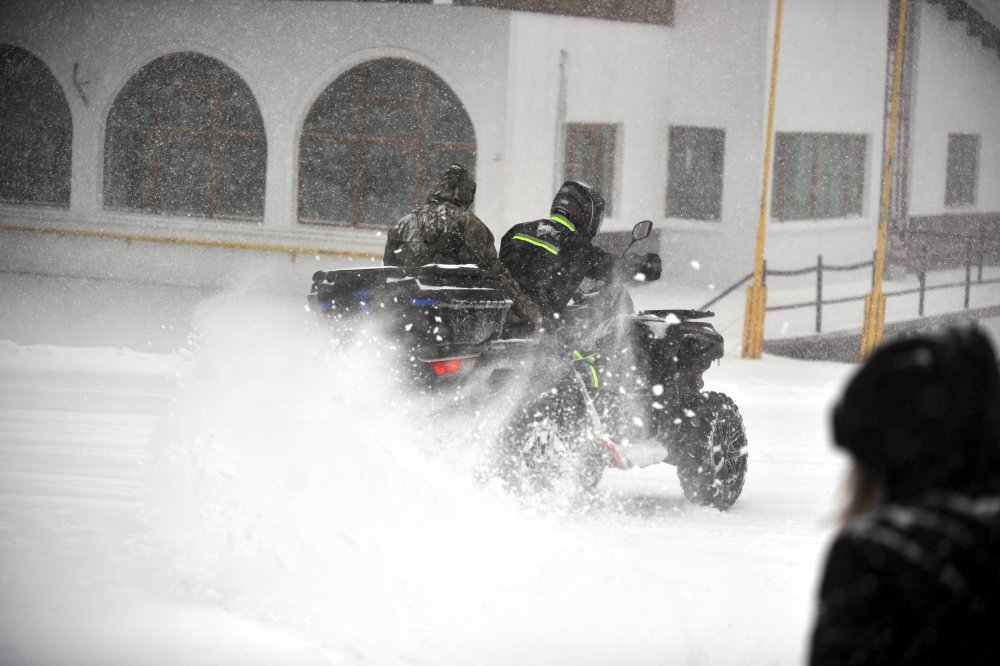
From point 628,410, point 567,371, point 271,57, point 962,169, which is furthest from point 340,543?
point 962,169

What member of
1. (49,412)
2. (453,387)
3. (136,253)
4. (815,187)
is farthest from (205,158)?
(453,387)

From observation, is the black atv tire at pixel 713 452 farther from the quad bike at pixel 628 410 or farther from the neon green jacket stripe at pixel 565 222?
the neon green jacket stripe at pixel 565 222

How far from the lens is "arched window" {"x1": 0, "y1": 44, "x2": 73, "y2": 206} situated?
20.7 meters

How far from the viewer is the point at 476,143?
1734 cm

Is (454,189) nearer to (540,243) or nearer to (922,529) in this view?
(540,243)

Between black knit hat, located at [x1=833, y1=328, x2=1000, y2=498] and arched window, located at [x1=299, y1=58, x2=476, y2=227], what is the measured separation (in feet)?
50.9

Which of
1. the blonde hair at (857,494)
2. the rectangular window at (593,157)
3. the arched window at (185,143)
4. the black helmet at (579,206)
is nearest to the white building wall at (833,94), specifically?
the rectangular window at (593,157)

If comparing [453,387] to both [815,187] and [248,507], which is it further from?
[815,187]

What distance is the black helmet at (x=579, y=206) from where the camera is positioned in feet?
25.0

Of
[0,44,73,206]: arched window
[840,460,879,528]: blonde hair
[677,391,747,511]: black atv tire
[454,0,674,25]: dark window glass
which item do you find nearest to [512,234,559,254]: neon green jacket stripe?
[677,391,747,511]: black atv tire

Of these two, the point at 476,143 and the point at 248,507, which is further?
the point at 476,143

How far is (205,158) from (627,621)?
1572 cm

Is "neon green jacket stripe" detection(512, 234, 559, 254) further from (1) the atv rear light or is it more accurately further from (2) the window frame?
(2) the window frame

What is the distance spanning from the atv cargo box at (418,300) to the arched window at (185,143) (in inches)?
498
